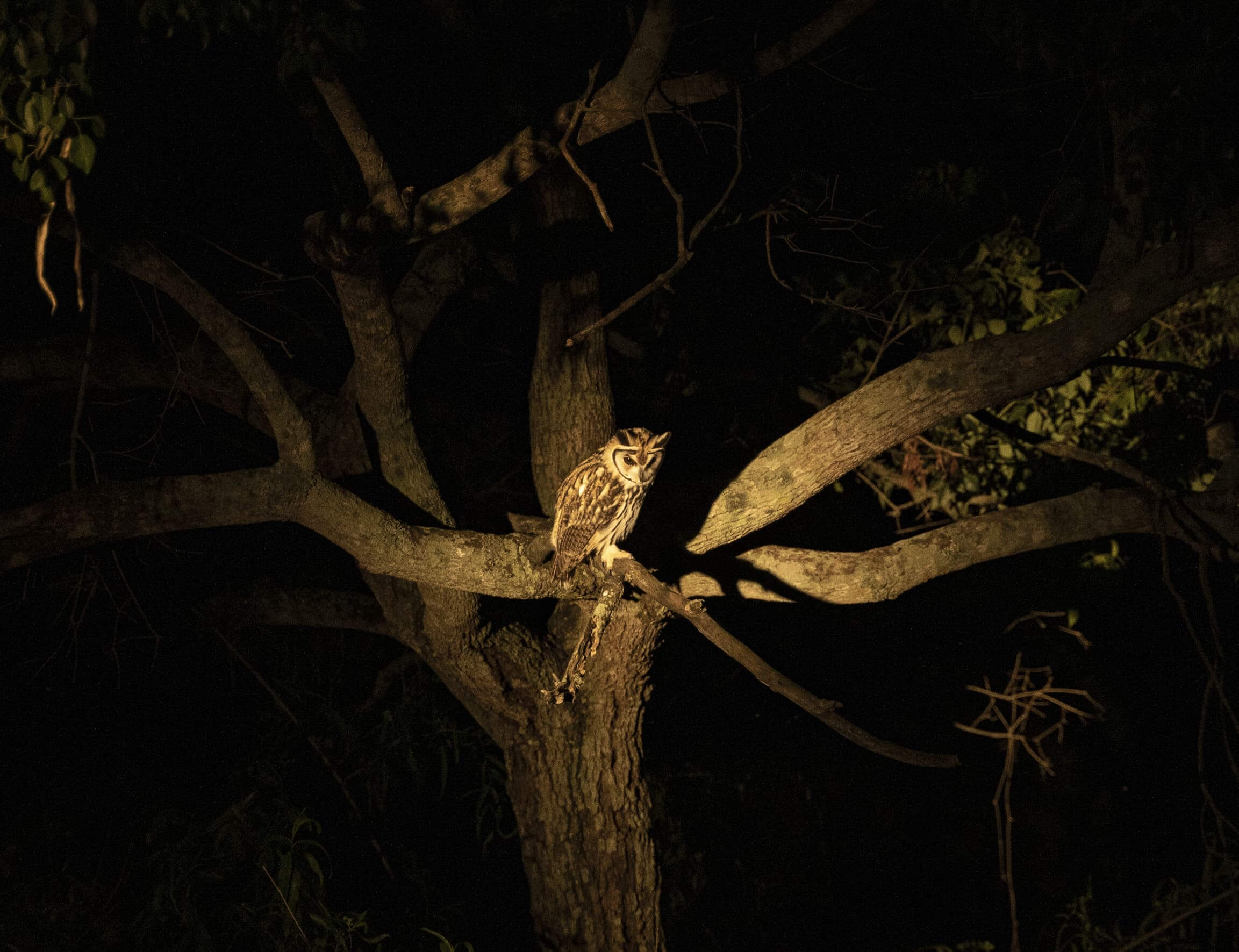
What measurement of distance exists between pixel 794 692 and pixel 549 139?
1602mm

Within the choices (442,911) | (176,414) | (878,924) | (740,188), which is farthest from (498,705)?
(878,924)

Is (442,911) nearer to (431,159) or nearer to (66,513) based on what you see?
(66,513)

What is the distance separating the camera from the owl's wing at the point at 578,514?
271 centimetres

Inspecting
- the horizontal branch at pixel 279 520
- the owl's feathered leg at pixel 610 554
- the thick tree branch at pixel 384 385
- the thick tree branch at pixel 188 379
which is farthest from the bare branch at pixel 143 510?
the owl's feathered leg at pixel 610 554

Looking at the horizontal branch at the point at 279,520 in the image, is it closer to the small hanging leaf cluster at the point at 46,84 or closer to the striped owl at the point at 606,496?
the striped owl at the point at 606,496

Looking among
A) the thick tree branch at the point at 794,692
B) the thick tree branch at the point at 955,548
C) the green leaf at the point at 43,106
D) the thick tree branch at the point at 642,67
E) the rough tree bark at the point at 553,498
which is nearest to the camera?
the thick tree branch at the point at 794,692

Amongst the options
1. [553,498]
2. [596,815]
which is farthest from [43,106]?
[596,815]

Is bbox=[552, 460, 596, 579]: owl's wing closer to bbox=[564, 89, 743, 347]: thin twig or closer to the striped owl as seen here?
the striped owl

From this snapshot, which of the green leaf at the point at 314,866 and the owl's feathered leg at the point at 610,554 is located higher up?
the owl's feathered leg at the point at 610,554

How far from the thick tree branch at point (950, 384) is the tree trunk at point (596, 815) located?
0.66m

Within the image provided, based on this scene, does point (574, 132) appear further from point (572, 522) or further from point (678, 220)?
point (572, 522)

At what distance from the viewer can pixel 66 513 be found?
2578 millimetres

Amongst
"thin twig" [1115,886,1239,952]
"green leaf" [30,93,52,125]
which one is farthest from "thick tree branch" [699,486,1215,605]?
"green leaf" [30,93,52,125]

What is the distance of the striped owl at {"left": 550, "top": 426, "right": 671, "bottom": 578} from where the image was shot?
107 inches
